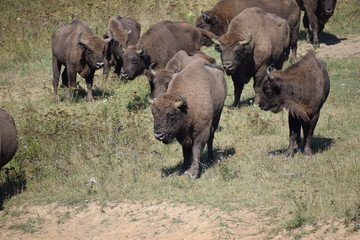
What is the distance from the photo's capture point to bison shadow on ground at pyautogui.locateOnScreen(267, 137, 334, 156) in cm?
1143

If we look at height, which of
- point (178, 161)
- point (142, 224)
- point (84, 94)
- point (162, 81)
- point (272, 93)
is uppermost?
point (272, 93)

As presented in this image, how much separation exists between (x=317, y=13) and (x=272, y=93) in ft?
35.1

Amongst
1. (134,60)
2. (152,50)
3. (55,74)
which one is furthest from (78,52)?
(152,50)

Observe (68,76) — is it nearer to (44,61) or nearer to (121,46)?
(121,46)

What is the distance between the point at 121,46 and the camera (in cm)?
1741

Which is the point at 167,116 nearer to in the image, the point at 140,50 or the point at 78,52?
the point at 140,50

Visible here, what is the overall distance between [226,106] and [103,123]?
10.8 ft

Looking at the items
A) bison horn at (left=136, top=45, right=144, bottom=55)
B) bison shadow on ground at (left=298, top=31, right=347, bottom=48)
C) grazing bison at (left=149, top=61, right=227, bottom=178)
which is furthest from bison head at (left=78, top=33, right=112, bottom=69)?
bison shadow on ground at (left=298, top=31, right=347, bottom=48)

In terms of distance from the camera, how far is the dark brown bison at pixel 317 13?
20.3m

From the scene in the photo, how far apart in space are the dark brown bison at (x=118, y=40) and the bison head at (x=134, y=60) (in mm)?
1525

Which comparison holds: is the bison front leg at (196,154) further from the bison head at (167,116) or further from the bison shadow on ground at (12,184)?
the bison shadow on ground at (12,184)

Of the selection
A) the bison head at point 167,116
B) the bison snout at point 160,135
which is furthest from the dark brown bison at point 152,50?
the bison snout at point 160,135

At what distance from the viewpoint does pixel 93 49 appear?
1627 cm

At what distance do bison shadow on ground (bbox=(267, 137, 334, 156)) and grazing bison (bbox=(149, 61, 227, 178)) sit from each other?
4.82 feet
